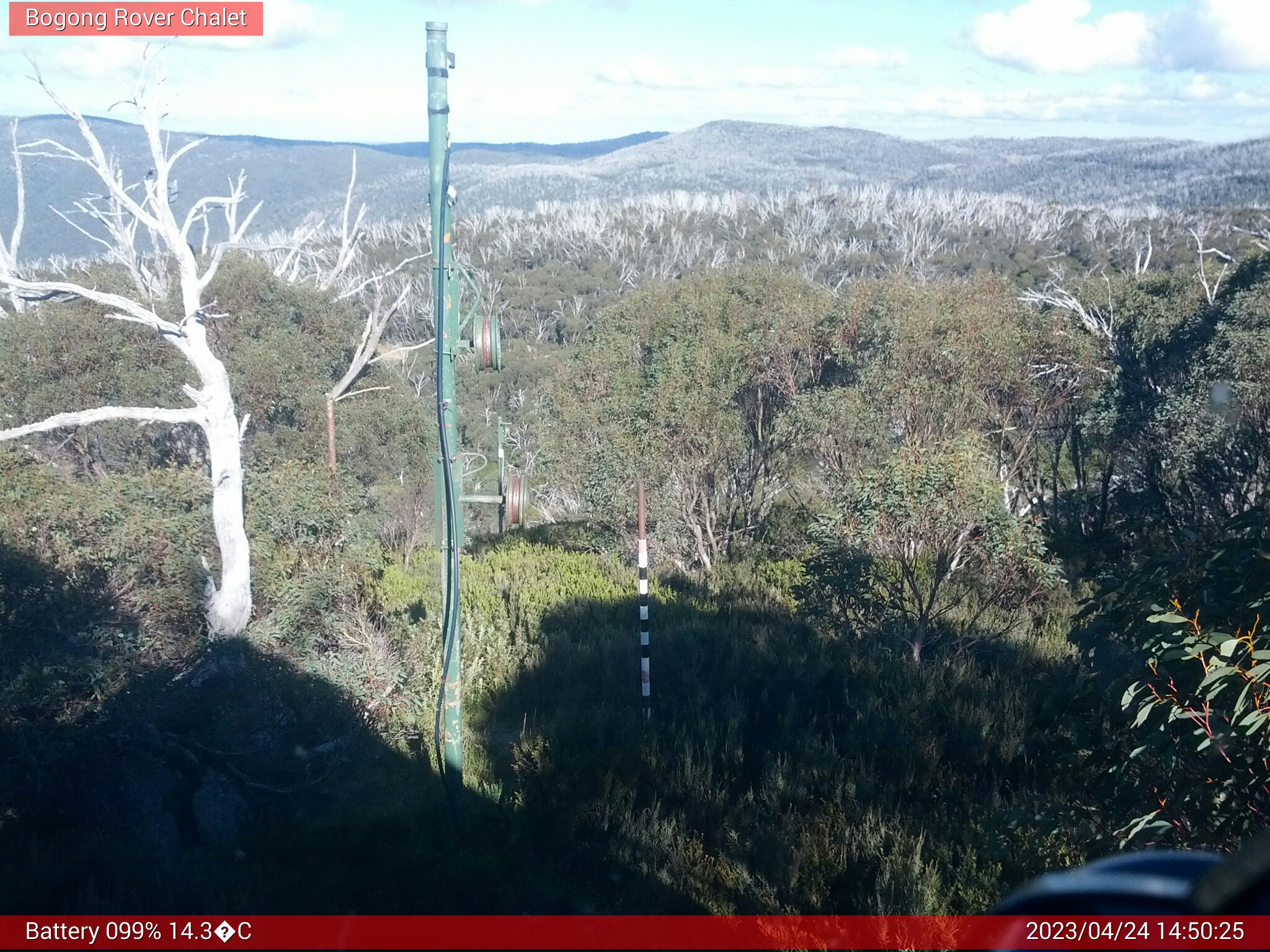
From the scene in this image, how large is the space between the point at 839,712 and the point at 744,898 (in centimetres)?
312

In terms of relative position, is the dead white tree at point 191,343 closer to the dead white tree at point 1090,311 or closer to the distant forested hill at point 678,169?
the distant forested hill at point 678,169

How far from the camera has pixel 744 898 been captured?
493 cm

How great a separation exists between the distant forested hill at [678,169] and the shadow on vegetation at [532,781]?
10.5 meters

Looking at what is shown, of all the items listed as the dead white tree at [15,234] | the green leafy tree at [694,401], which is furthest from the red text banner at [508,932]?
the green leafy tree at [694,401]

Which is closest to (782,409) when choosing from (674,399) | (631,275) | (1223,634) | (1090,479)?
(674,399)

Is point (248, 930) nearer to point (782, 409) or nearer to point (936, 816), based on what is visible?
point (936, 816)

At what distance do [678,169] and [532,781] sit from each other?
130m

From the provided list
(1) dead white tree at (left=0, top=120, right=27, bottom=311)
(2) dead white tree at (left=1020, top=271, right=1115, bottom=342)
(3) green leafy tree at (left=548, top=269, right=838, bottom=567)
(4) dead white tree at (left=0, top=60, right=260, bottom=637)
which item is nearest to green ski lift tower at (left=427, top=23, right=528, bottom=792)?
(4) dead white tree at (left=0, top=60, right=260, bottom=637)

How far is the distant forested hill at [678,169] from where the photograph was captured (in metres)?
49.4

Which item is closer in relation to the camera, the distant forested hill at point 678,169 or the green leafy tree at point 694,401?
the green leafy tree at point 694,401

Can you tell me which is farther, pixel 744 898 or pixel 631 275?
pixel 631 275

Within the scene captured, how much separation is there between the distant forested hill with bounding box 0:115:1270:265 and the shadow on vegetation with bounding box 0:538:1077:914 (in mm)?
10530

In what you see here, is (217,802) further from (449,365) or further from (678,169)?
(678,169)

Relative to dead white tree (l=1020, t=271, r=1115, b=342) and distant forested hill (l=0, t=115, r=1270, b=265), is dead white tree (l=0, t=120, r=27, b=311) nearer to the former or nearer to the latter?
distant forested hill (l=0, t=115, r=1270, b=265)
